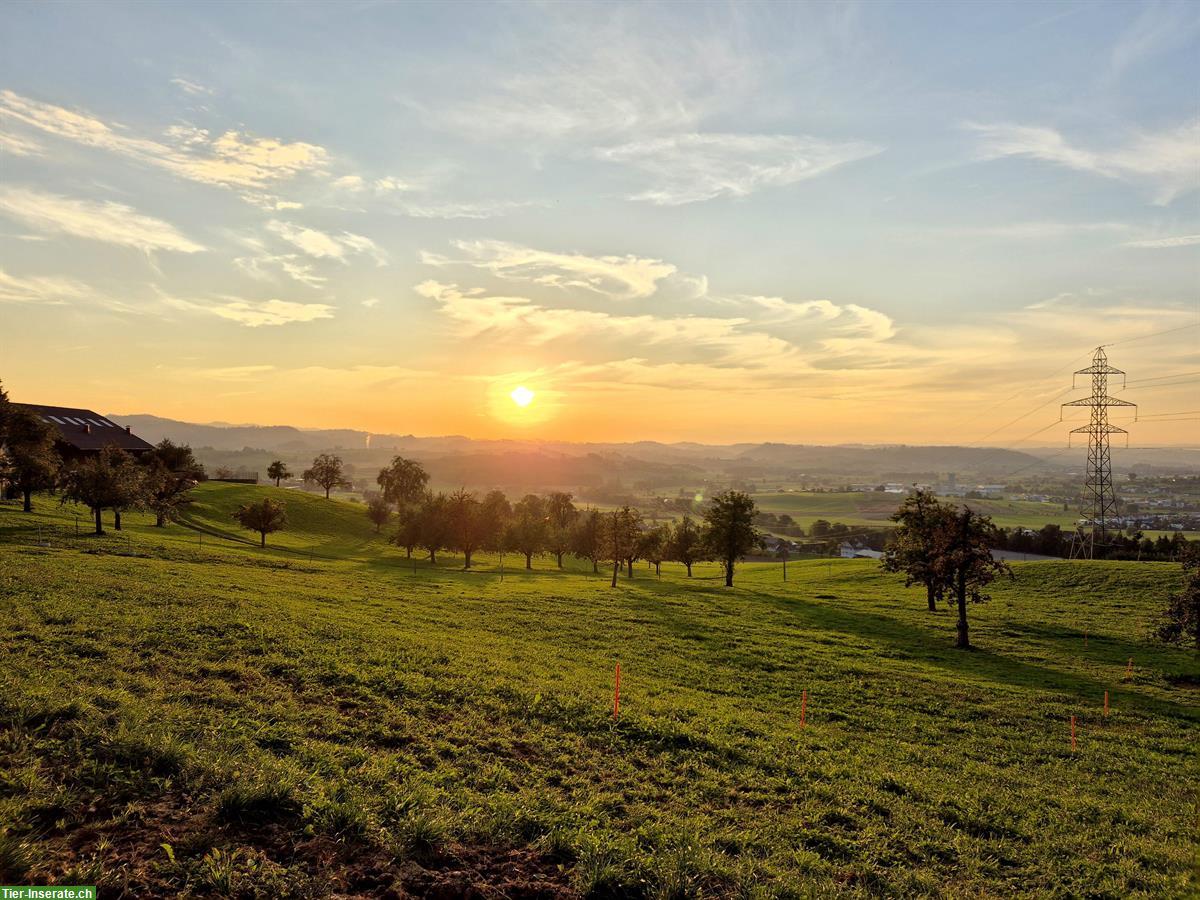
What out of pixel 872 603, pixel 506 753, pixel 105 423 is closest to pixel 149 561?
pixel 506 753

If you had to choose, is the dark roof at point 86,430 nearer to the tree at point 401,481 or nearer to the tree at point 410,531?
the tree at point 401,481

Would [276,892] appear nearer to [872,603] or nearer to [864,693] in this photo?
[864,693]

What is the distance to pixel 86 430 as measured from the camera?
10875 centimetres

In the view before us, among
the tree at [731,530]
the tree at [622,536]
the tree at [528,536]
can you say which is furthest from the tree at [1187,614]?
the tree at [528,536]

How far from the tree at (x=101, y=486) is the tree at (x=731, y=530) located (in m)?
68.9

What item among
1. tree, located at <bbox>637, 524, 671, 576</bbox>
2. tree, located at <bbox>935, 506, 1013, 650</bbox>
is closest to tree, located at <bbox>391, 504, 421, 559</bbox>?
tree, located at <bbox>637, 524, 671, 576</bbox>

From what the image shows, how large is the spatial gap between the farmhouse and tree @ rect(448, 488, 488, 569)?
60.9 metres

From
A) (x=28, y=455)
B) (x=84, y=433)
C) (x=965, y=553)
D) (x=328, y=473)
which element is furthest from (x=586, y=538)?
(x=84, y=433)

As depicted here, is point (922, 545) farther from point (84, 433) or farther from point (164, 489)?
point (84, 433)

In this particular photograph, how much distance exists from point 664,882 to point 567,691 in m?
11.8

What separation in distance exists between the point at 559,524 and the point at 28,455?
80121 millimetres

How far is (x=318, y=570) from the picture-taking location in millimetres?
58469

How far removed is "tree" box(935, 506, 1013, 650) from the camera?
1740 inches

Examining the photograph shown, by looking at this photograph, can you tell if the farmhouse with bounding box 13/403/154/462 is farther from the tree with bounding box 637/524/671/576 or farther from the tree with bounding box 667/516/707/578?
the tree with bounding box 667/516/707/578
